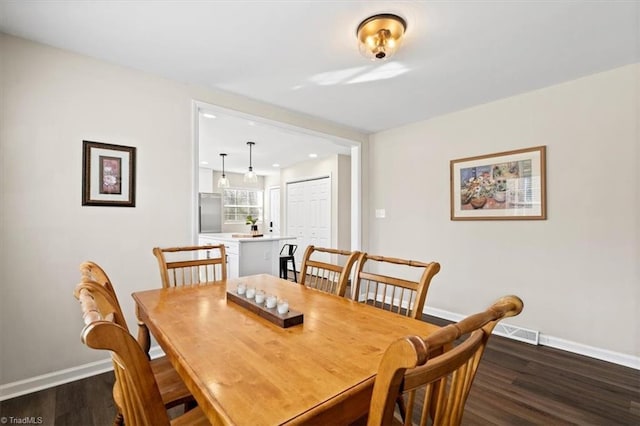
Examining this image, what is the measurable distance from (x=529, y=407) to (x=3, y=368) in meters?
3.35

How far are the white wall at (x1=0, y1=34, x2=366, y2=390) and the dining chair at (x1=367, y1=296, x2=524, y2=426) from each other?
8.02 feet

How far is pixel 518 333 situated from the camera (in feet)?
9.64

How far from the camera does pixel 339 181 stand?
19.1ft

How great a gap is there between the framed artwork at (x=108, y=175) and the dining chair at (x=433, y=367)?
2.49 m

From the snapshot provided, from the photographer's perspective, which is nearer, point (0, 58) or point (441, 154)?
point (0, 58)

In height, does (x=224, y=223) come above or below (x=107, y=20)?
below

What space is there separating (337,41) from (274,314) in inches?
70.8

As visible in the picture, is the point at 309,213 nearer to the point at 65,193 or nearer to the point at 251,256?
the point at 251,256

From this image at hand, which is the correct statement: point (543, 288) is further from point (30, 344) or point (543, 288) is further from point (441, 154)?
point (30, 344)

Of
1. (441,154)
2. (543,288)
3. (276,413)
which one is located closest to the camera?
(276,413)

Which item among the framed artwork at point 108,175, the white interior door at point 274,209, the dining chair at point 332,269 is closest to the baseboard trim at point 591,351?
the dining chair at point 332,269

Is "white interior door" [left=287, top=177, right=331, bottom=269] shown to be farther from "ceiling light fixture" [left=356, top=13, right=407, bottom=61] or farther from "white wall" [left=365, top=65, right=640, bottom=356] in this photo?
"ceiling light fixture" [left=356, top=13, right=407, bottom=61]

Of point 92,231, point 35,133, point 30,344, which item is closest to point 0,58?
point 35,133

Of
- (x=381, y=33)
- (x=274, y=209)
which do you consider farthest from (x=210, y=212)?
(x=381, y=33)
